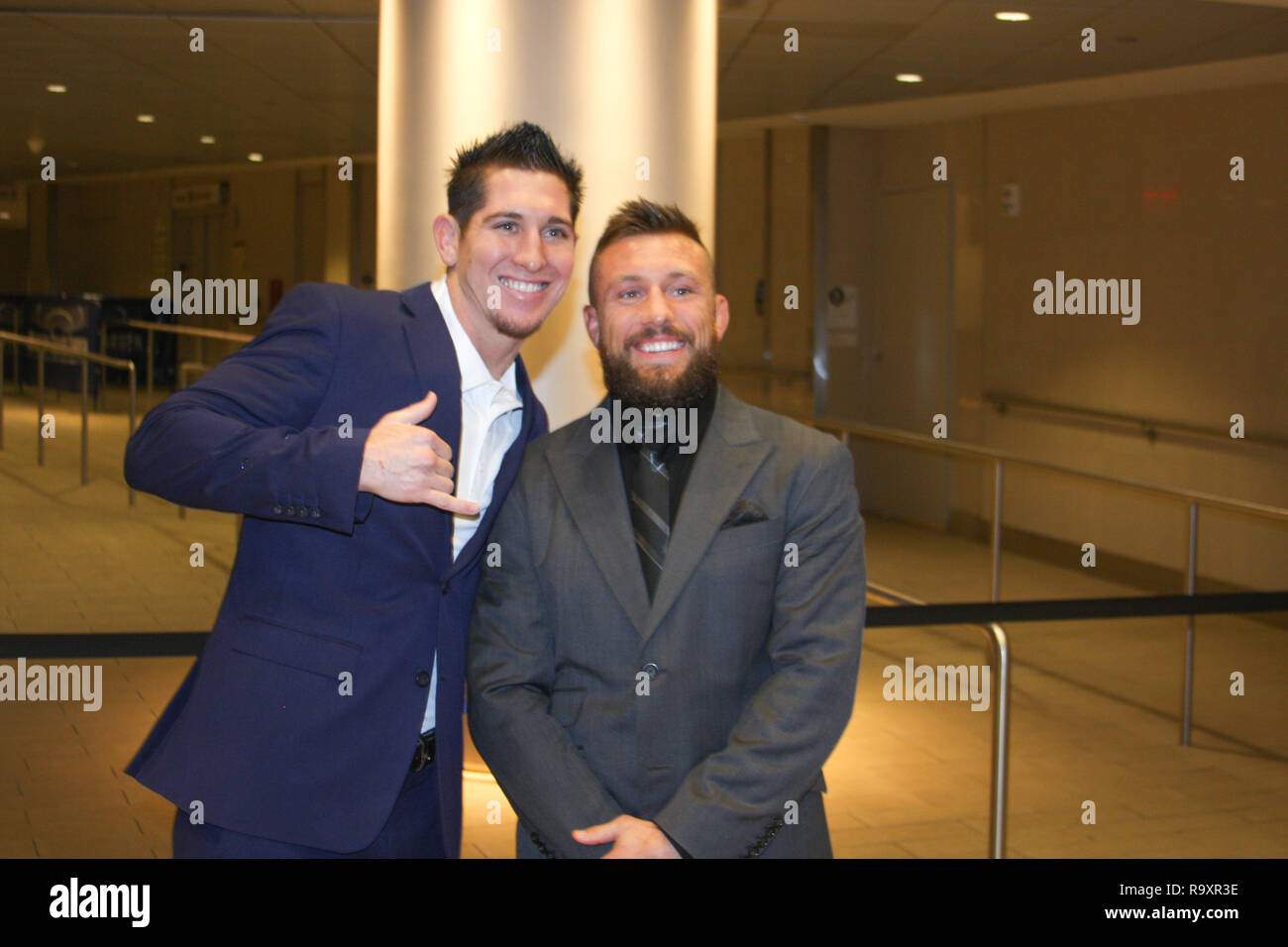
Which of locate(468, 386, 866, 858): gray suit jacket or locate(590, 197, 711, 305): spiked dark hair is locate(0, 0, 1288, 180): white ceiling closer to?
locate(590, 197, 711, 305): spiked dark hair

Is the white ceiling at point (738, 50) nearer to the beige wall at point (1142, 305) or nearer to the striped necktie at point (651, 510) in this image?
the beige wall at point (1142, 305)

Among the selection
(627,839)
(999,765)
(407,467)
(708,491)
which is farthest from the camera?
(999,765)

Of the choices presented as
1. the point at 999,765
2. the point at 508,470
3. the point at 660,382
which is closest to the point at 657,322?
the point at 660,382

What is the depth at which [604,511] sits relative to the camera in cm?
188

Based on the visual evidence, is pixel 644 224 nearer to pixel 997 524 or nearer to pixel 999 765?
pixel 999 765


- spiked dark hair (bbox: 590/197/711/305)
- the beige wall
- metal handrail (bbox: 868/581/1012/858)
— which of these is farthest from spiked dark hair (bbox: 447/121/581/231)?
the beige wall

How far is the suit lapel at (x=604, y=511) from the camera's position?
184 cm

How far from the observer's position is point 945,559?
8.90 meters

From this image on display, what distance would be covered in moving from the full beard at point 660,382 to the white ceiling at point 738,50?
466 centimetres

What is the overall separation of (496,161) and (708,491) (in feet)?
1.87

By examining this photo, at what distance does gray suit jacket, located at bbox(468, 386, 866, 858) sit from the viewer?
1797 millimetres

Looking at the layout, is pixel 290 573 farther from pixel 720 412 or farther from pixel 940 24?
pixel 940 24
